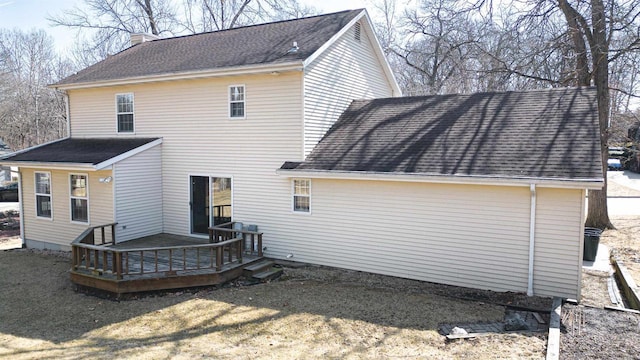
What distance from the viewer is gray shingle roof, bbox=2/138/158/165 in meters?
12.1

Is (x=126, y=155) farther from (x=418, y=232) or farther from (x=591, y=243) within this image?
(x=591, y=243)

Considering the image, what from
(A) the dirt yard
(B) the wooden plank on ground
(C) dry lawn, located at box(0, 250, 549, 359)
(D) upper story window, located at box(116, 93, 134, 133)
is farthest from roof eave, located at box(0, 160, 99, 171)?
(A) the dirt yard

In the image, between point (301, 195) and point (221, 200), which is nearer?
Answer: point (301, 195)

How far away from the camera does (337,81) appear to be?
12.9m

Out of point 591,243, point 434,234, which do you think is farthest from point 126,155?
point 591,243

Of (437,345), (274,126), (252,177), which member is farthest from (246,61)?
(437,345)

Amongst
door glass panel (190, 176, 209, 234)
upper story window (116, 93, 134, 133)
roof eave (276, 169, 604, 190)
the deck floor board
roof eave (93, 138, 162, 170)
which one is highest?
upper story window (116, 93, 134, 133)

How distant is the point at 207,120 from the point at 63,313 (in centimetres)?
604

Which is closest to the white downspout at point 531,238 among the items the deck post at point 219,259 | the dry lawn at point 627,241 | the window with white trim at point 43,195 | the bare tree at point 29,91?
the dry lawn at point 627,241

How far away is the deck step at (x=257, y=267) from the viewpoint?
33.5ft

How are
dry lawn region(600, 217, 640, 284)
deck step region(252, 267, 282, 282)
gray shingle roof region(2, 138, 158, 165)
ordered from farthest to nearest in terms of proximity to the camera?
gray shingle roof region(2, 138, 158, 165), dry lawn region(600, 217, 640, 284), deck step region(252, 267, 282, 282)

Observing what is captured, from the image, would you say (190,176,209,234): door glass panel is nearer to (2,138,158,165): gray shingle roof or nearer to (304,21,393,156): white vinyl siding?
(2,138,158,165): gray shingle roof

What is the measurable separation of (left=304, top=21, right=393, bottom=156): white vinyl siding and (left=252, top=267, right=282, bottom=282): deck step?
3032mm

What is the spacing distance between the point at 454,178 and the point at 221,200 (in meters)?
6.58
